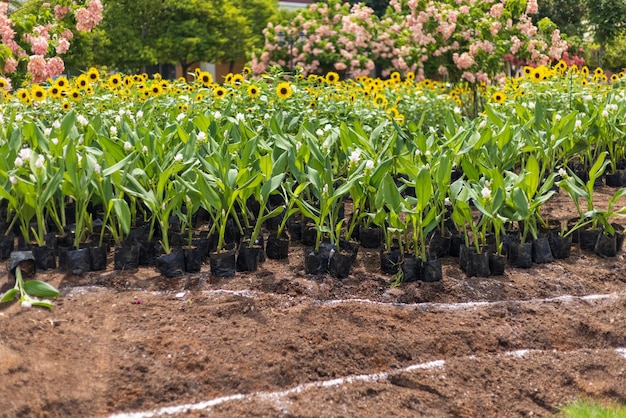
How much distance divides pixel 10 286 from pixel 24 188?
45 cm

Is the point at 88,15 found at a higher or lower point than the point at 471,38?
higher

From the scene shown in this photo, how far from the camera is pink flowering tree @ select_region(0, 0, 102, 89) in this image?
6.88m

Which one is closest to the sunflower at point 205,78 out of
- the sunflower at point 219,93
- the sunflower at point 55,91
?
the sunflower at point 219,93

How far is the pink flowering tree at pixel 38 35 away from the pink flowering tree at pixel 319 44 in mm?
7505

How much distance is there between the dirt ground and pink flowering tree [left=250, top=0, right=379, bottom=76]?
12.4 m

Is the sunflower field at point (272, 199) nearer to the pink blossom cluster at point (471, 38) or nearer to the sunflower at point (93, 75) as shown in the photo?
the sunflower at point (93, 75)


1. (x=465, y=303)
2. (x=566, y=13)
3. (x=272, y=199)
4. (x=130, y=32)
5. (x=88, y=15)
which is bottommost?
(x=465, y=303)

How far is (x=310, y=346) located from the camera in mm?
2656

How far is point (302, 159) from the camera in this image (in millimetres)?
3900

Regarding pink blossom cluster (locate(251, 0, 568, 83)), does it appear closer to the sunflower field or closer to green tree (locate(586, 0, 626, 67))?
the sunflower field

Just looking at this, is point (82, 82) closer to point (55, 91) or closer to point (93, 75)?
point (93, 75)

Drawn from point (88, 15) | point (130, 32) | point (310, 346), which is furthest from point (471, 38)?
point (130, 32)

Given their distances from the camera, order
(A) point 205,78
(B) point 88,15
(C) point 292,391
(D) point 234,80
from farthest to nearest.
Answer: (B) point 88,15 → (D) point 234,80 → (A) point 205,78 → (C) point 292,391

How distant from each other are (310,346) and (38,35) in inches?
237
